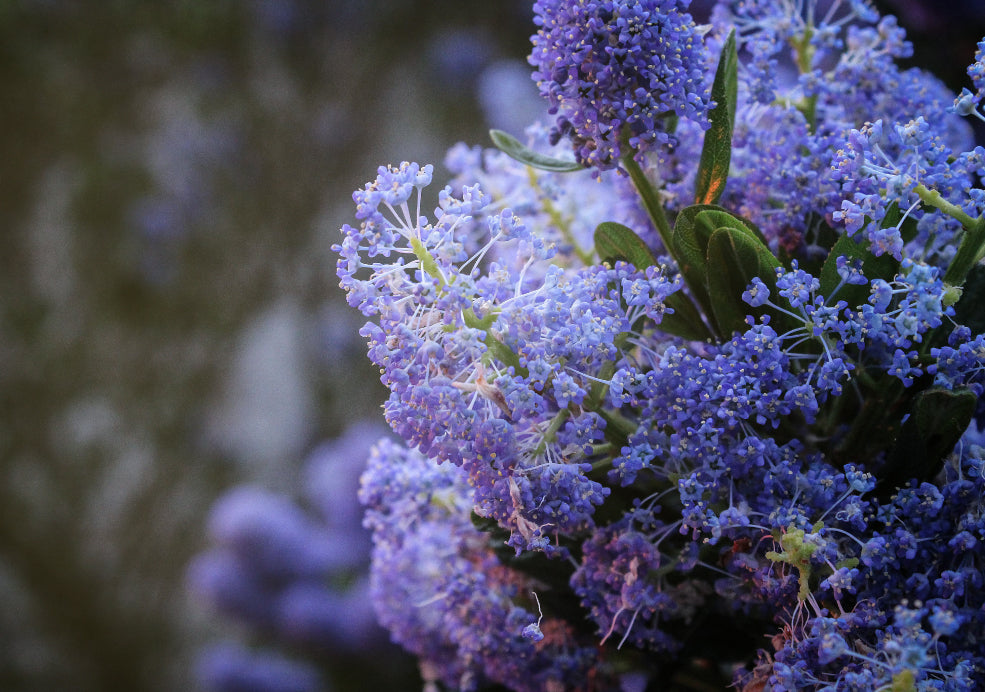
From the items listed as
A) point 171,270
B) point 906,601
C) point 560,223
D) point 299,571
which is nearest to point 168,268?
point 171,270

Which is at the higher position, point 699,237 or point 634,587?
point 699,237

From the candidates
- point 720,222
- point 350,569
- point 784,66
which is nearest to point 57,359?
point 350,569

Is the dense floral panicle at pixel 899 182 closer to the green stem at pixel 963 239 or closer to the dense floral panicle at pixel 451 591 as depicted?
the green stem at pixel 963 239

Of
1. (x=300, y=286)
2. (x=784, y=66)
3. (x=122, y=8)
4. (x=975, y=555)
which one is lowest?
(x=975, y=555)

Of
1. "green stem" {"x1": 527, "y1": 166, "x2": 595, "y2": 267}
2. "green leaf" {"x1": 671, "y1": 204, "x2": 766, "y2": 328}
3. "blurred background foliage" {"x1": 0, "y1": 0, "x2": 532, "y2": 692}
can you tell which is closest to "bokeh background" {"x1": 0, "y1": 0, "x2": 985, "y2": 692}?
"blurred background foliage" {"x1": 0, "y1": 0, "x2": 532, "y2": 692}

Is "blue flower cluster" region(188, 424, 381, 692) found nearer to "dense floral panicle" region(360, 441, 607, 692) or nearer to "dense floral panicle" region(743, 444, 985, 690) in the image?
"dense floral panicle" region(360, 441, 607, 692)

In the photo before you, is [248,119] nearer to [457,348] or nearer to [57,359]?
[57,359]

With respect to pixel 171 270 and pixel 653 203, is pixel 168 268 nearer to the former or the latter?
pixel 171 270
